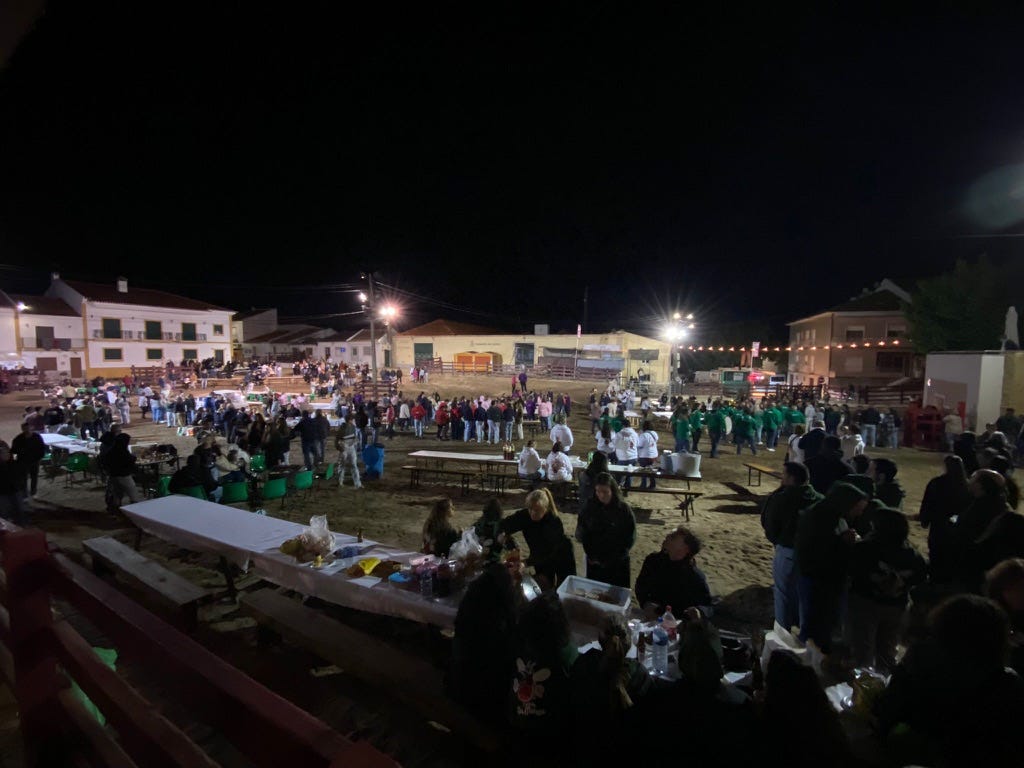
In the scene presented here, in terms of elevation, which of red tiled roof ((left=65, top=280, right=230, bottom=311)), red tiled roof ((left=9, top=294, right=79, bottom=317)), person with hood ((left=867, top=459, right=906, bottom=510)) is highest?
red tiled roof ((left=65, top=280, right=230, bottom=311))

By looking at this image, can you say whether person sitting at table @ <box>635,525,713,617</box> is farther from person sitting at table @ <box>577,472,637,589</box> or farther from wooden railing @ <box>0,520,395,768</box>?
wooden railing @ <box>0,520,395,768</box>

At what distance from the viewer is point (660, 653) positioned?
10.6 ft

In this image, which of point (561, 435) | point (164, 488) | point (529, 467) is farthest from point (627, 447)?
point (164, 488)

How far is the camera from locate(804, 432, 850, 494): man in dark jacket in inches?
256

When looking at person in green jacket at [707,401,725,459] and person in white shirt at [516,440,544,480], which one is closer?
person in white shirt at [516,440,544,480]

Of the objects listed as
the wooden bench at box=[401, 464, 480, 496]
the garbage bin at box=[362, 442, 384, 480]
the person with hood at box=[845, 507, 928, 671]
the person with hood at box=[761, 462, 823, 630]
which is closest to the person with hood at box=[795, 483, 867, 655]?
the person with hood at box=[845, 507, 928, 671]

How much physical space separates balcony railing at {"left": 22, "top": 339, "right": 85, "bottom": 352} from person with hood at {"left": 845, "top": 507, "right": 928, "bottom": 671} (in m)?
47.2

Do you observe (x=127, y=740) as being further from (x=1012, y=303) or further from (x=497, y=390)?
(x=1012, y=303)

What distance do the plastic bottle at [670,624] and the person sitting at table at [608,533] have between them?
124 centimetres

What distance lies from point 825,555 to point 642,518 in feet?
16.0

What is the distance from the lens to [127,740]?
5.00 feet

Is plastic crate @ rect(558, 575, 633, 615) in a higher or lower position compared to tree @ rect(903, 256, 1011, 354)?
lower

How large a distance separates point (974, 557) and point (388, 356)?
1678 inches

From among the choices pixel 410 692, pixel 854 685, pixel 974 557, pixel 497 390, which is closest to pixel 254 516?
pixel 410 692
